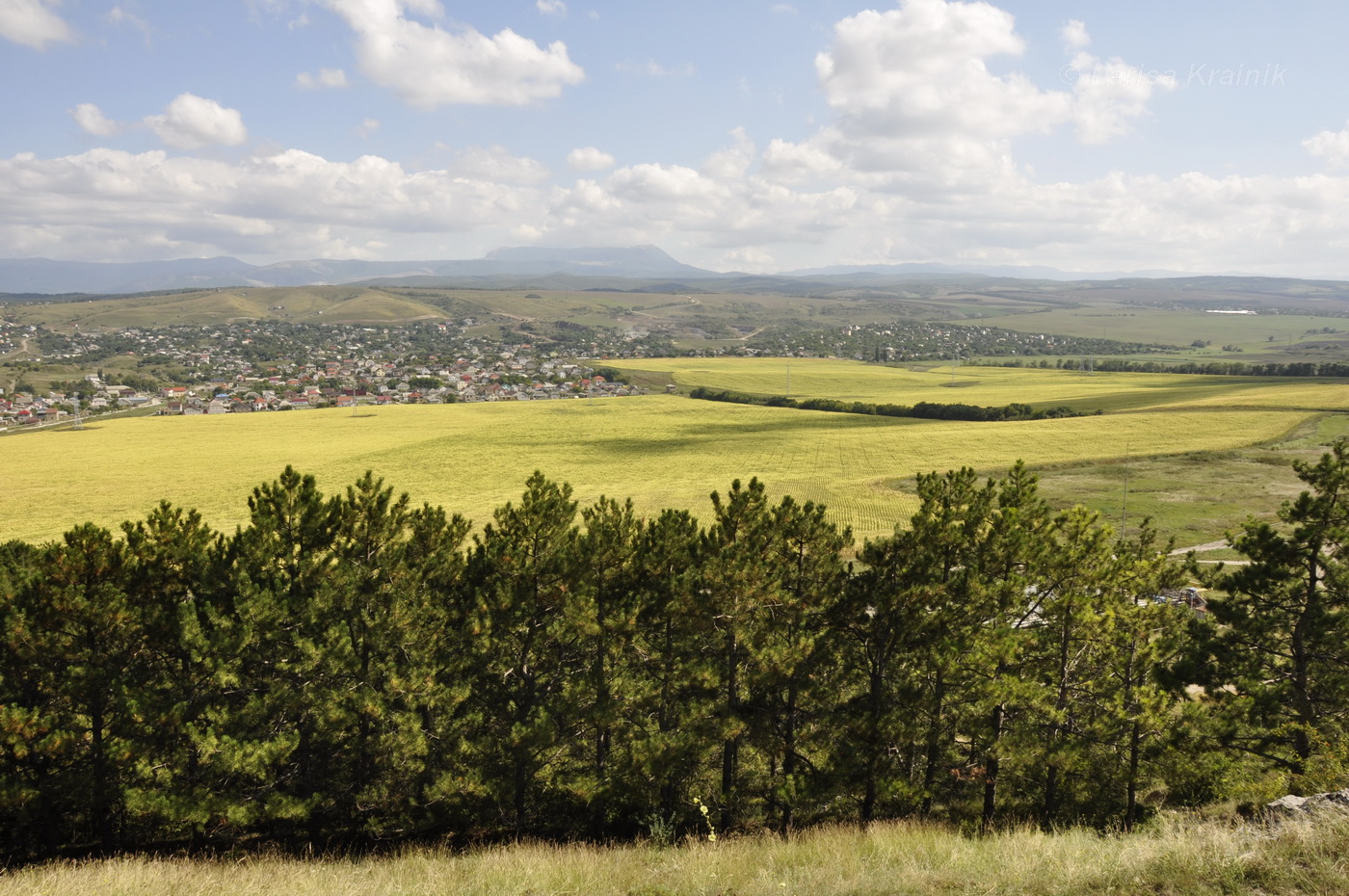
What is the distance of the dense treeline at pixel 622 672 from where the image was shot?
19375 millimetres

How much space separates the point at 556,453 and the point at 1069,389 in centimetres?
11805

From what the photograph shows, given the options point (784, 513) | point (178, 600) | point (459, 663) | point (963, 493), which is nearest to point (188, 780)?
point (178, 600)

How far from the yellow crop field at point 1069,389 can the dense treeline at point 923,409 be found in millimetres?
7337

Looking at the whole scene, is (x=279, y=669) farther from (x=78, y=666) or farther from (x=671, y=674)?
(x=671, y=674)

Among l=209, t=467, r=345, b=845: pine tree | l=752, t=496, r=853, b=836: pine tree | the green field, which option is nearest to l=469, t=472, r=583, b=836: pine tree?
l=209, t=467, r=345, b=845: pine tree

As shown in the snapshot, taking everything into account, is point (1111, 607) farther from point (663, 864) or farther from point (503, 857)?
point (503, 857)

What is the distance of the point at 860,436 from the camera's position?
10856 cm

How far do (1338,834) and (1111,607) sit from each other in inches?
269

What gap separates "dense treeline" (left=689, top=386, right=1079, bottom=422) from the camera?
125 m

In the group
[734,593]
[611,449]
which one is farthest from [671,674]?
[611,449]

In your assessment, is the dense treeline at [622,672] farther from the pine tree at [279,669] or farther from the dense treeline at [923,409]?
the dense treeline at [923,409]

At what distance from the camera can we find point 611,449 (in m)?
102

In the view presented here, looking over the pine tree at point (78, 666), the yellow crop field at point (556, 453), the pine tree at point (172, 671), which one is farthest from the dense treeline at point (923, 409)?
the pine tree at point (78, 666)

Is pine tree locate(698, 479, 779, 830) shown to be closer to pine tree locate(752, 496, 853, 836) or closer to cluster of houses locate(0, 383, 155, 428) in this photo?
pine tree locate(752, 496, 853, 836)
